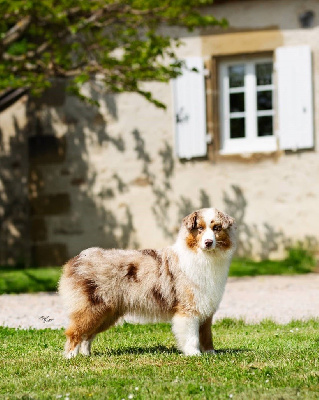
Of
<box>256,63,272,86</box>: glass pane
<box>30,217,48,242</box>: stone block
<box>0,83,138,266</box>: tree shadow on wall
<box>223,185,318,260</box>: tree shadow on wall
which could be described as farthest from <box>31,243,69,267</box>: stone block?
<box>256,63,272,86</box>: glass pane

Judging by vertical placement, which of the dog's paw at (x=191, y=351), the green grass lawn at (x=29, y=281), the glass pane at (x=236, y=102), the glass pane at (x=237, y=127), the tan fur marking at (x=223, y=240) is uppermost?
the glass pane at (x=236, y=102)

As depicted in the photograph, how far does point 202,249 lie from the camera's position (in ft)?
21.3

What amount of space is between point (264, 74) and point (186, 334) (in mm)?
9403

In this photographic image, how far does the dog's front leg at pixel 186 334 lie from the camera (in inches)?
255

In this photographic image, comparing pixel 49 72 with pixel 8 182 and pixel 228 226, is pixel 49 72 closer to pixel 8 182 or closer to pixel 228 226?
pixel 8 182

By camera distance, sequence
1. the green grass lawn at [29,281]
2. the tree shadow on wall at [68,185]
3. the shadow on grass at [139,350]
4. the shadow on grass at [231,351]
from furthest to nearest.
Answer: the tree shadow on wall at [68,185] → the green grass lawn at [29,281] → the shadow on grass at [139,350] → the shadow on grass at [231,351]

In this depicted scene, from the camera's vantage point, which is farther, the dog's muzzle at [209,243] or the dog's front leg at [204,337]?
the dog's front leg at [204,337]

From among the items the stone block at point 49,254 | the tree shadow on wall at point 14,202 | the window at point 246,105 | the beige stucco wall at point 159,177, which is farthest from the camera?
the tree shadow on wall at point 14,202

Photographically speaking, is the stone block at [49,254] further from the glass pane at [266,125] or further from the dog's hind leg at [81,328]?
the dog's hind leg at [81,328]

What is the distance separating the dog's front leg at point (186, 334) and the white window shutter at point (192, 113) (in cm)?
863

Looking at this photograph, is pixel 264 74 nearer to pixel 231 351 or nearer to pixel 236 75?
pixel 236 75

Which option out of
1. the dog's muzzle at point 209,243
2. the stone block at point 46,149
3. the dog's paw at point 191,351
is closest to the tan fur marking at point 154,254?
the dog's muzzle at point 209,243

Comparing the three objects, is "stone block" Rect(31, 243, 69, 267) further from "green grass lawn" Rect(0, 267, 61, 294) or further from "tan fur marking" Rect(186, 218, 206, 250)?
"tan fur marking" Rect(186, 218, 206, 250)

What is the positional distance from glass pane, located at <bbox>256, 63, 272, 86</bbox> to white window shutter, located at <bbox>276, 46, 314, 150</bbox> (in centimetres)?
40
